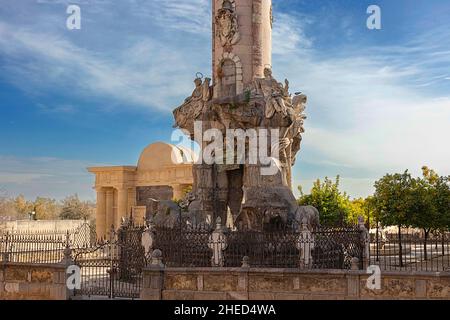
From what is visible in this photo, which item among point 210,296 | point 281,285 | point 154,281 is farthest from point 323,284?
point 154,281

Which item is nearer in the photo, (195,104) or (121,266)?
(121,266)

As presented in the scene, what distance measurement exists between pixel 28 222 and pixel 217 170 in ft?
95.9

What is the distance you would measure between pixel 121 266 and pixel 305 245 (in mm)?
5474

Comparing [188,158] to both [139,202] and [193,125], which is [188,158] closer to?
[139,202]

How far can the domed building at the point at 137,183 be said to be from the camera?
43.6 metres

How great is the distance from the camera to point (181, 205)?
21312mm

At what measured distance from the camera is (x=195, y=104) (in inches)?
853

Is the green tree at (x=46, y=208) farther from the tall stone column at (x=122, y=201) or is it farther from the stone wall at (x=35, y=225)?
the tall stone column at (x=122, y=201)

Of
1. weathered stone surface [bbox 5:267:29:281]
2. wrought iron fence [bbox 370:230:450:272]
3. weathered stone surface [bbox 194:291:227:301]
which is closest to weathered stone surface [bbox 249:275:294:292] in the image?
weathered stone surface [bbox 194:291:227:301]

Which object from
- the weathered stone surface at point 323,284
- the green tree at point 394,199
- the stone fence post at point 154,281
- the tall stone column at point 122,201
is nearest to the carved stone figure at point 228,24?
the stone fence post at point 154,281

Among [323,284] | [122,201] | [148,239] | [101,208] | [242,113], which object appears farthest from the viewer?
[101,208]

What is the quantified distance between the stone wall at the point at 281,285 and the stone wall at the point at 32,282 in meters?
2.74

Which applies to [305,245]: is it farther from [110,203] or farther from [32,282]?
[110,203]
